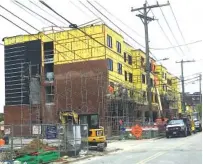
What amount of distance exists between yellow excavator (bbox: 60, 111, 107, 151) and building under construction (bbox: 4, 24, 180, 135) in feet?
60.4

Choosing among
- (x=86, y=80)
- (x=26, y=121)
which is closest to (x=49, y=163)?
(x=86, y=80)

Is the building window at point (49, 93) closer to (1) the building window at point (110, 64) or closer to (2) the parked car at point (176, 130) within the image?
(1) the building window at point (110, 64)

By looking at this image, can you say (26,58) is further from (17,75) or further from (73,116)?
(73,116)

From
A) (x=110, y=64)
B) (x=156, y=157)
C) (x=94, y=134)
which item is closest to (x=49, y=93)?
(x=110, y=64)

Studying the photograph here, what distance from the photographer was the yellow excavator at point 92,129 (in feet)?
90.0

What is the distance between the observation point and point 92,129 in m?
29.0

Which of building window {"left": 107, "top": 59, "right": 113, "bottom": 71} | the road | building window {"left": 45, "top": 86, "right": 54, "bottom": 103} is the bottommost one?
the road

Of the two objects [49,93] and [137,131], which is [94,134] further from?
[49,93]

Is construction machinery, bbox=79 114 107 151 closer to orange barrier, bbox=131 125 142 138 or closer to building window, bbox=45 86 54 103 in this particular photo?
orange barrier, bbox=131 125 142 138

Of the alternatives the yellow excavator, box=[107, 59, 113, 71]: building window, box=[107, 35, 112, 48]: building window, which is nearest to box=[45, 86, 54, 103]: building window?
box=[107, 59, 113, 71]: building window

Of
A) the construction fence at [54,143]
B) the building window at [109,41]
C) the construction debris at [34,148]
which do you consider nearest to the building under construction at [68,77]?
the building window at [109,41]

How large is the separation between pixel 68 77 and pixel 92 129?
81.1 ft

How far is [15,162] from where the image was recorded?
18.3m

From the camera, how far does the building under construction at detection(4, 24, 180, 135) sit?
5072 centimetres
